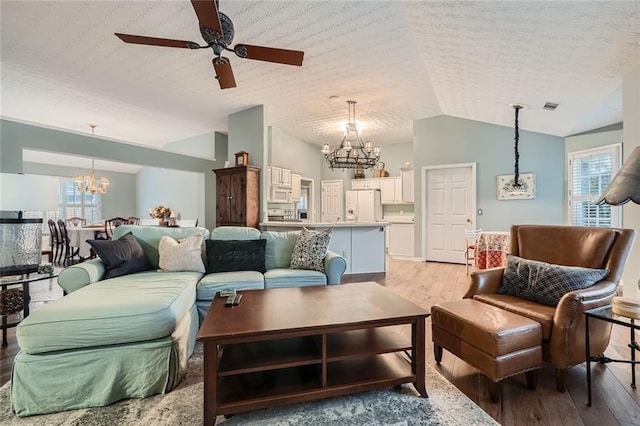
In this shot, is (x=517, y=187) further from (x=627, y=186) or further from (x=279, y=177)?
(x=279, y=177)

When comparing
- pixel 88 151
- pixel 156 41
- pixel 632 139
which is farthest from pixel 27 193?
pixel 632 139

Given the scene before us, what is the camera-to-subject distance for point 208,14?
1987mm

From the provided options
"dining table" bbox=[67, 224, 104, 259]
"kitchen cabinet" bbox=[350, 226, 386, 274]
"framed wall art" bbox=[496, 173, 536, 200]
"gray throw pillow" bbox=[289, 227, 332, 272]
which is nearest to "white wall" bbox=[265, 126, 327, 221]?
"kitchen cabinet" bbox=[350, 226, 386, 274]

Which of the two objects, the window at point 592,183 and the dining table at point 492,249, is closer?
the window at point 592,183

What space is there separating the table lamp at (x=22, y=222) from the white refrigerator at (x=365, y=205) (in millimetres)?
6385

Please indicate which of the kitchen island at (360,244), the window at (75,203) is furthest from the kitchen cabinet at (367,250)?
the window at (75,203)

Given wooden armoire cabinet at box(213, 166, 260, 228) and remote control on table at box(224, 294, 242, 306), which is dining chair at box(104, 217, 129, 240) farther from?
remote control on table at box(224, 294, 242, 306)

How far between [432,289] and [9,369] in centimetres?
430

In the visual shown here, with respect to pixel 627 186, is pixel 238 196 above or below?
above

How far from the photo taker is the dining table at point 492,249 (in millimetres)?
4562

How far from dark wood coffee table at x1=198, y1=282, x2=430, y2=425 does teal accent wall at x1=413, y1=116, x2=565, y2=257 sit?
15.5 feet

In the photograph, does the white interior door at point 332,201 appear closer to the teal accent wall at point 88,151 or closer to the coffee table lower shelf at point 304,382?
the teal accent wall at point 88,151

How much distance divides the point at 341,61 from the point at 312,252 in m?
2.46

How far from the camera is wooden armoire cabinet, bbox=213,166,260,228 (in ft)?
17.5
